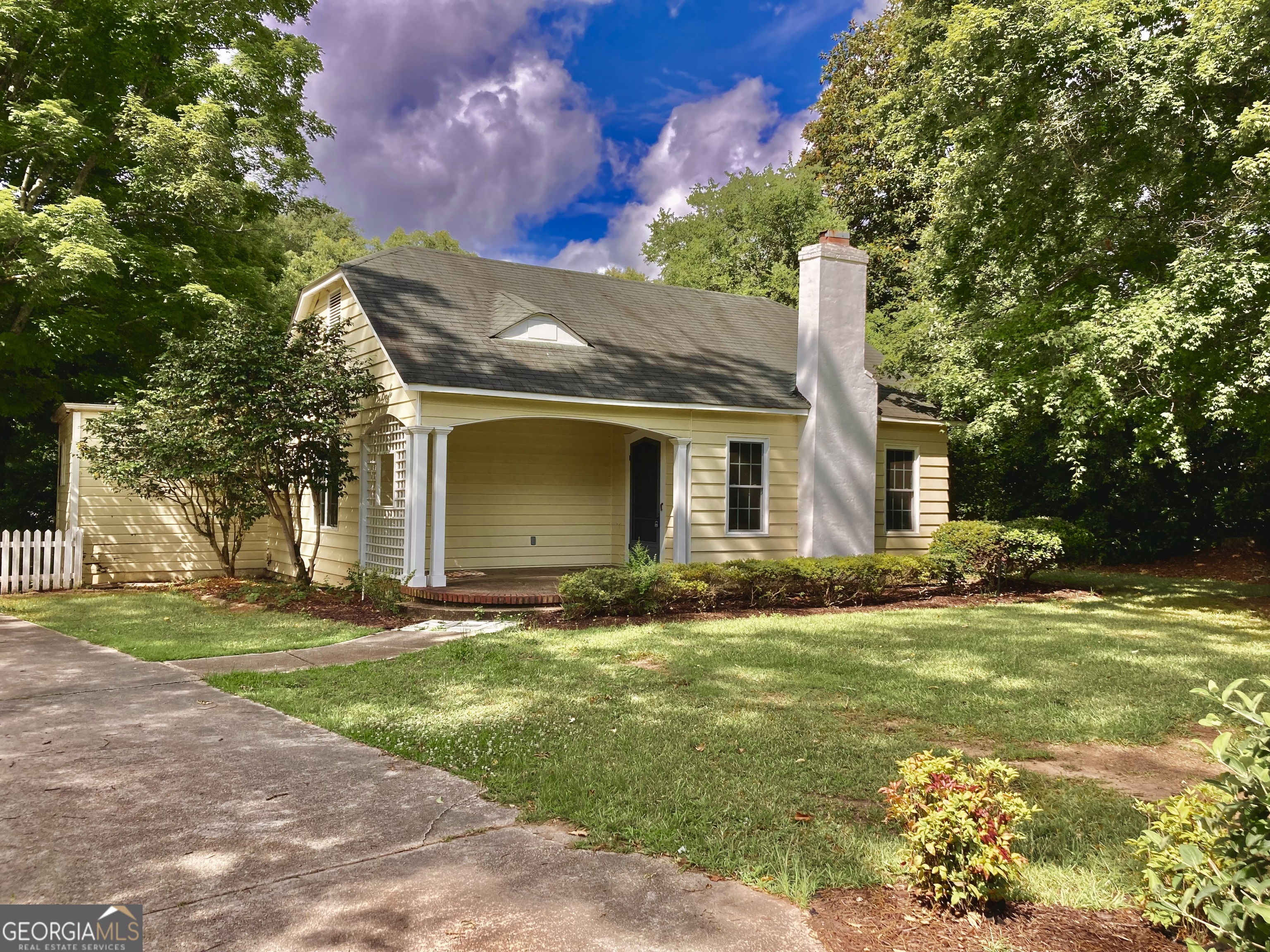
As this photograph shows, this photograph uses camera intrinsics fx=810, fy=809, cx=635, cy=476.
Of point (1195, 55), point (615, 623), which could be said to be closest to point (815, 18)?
point (1195, 55)

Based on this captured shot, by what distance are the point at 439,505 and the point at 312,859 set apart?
7.54 m

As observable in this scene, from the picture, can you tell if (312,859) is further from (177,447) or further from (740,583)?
(177,447)

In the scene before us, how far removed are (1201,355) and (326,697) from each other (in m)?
10.8

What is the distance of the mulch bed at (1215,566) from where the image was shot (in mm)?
16125

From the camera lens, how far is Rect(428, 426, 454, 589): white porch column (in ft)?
35.3

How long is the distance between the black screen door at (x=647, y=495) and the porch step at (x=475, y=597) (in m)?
3.37

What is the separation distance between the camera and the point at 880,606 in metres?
12.1

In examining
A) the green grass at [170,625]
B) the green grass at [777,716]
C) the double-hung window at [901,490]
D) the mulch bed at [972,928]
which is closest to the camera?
the mulch bed at [972,928]

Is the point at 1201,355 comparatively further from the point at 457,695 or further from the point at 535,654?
the point at 457,695

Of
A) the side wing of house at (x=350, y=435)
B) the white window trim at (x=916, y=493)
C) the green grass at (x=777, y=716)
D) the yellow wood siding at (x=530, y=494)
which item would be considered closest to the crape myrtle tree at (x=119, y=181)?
the side wing of house at (x=350, y=435)

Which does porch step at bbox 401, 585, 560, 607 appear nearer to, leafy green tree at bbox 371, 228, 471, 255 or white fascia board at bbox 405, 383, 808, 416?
white fascia board at bbox 405, 383, 808, 416

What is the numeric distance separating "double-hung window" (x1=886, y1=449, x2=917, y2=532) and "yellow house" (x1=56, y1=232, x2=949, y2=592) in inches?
1.3

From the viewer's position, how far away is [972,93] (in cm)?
1090

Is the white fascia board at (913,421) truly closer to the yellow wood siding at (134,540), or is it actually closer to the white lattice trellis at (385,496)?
the white lattice trellis at (385,496)
